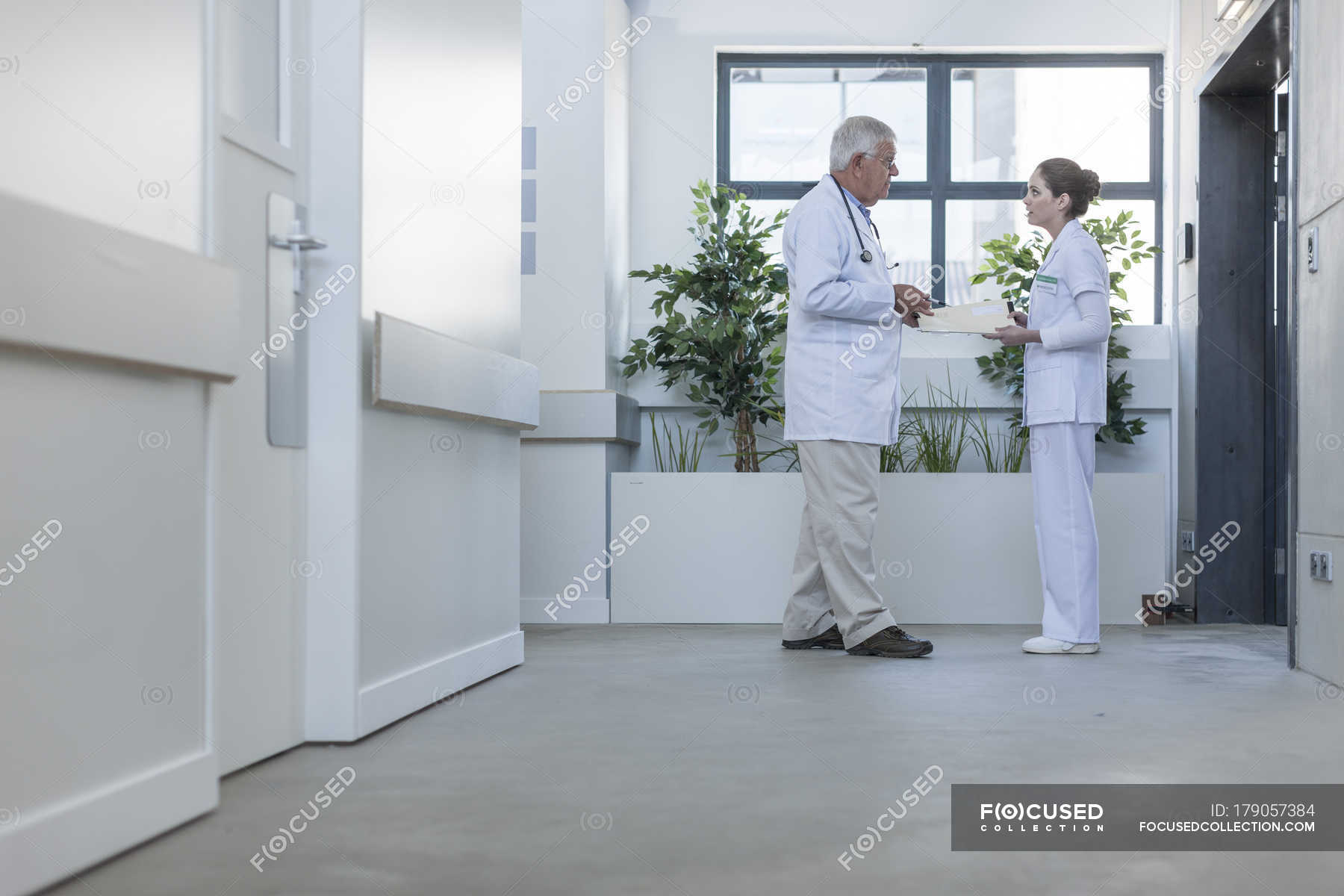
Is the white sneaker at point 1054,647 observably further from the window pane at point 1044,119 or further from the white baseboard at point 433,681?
the window pane at point 1044,119

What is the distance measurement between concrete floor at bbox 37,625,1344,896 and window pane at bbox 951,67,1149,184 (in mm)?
2626

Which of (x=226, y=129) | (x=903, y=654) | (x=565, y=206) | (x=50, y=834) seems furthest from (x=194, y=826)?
(x=565, y=206)

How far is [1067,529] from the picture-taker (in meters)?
3.54

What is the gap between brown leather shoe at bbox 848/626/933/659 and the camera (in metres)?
3.39

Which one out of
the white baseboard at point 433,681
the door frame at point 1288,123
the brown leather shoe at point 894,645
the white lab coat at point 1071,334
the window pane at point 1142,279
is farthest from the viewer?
the window pane at point 1142,279

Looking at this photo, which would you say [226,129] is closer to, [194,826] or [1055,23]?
[194,826]

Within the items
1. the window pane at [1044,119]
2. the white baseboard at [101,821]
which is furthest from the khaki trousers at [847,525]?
the window pane at [1044,119]

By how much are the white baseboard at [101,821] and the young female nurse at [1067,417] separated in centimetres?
252

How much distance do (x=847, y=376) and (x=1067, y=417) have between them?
666 millimetres

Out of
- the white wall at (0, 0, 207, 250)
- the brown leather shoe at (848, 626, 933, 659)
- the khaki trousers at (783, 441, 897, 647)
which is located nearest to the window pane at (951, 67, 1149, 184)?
the khaki trousers at (783, 441, 897, 647)

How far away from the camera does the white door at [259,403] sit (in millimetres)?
2000

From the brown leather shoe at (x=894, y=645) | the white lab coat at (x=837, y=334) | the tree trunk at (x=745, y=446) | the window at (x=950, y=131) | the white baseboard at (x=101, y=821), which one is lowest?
the brown leather shoe at (x=894, y=645)

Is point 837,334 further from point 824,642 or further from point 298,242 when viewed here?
point 298,242

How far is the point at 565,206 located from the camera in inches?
183
